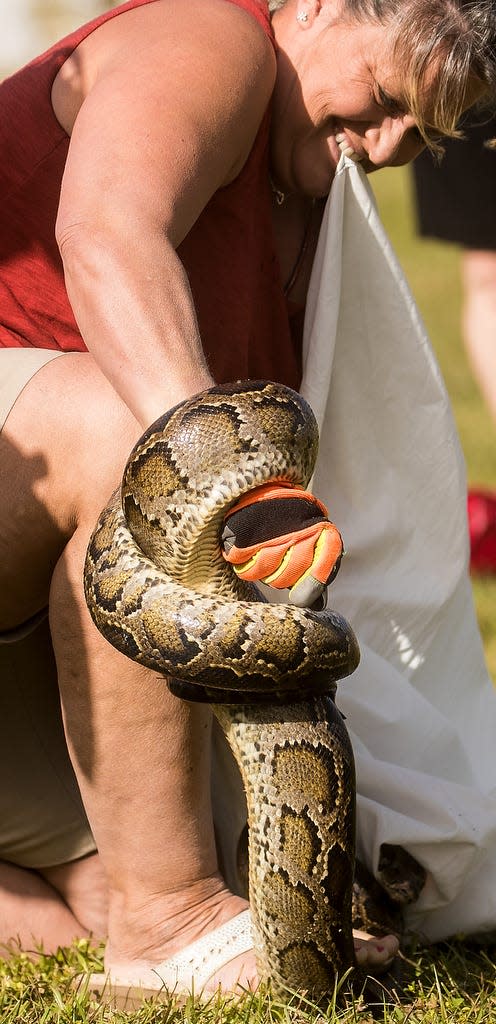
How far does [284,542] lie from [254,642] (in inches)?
7.3

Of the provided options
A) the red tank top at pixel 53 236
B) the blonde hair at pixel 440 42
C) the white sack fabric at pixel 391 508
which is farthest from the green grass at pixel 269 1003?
the blonde hair at pixel 440 42

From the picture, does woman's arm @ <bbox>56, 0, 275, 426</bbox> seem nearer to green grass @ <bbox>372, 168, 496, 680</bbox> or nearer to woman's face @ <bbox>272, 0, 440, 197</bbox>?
woman's face @ <bbox>272, 0, 440, 197</bbox>

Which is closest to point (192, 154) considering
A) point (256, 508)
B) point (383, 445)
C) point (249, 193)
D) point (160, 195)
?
point (160, 195)

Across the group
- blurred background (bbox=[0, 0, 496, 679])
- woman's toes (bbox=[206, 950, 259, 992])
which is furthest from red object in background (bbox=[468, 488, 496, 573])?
woman's toes (bbox=[206, 950, 259, 992])

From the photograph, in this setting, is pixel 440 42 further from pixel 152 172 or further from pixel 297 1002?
pixel 297 1002

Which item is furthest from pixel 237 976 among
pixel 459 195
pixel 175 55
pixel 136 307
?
pixel 459 195

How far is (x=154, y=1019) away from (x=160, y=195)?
65.6 inches

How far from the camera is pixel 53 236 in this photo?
3.03 meters

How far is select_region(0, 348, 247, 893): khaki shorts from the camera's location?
10.2ft

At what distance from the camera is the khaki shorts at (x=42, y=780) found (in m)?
3.12

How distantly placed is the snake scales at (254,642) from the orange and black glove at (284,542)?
0.04m

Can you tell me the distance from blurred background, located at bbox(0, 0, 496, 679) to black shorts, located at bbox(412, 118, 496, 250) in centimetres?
125

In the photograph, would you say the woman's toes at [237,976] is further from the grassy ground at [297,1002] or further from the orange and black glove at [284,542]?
the orange and black glove at [284,542]

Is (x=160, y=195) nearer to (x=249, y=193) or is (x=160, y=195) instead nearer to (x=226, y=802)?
(x=249, y=193)
